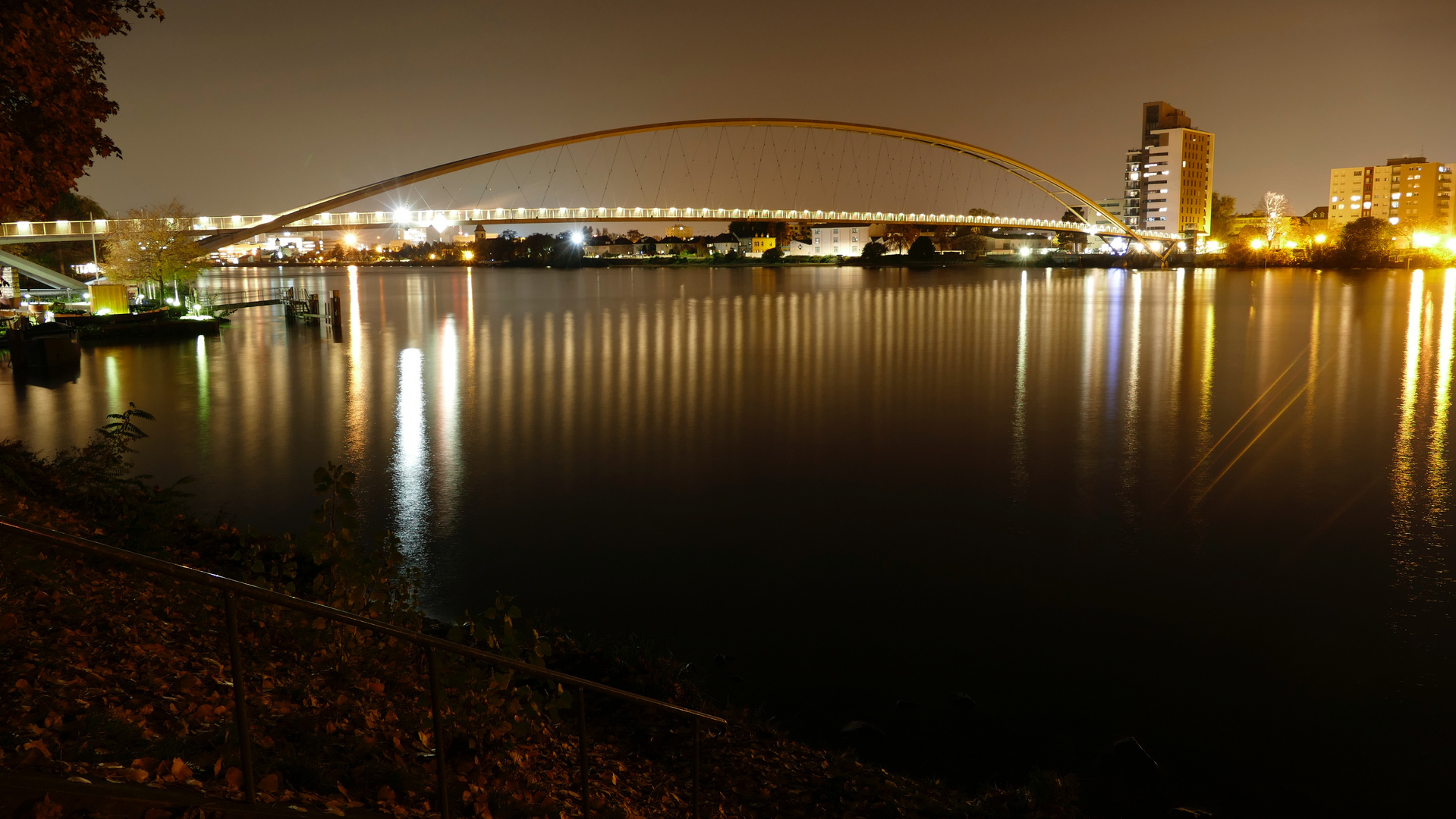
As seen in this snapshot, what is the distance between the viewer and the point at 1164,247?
4906 inches

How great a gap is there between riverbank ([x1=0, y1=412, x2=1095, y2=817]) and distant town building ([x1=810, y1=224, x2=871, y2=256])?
164 m

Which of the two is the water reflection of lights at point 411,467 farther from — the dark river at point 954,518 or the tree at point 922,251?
Answer: the tree at point 922,251

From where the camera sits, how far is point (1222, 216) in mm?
170750

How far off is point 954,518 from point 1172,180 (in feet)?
622

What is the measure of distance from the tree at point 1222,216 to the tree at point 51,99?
183 m

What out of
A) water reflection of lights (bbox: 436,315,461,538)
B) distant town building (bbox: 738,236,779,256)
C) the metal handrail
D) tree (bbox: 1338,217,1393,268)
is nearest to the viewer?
the metal handrail

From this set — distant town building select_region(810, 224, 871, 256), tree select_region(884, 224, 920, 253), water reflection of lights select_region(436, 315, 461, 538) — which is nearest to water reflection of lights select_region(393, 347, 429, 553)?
water reflection of lights select_region(436, 315, 461, 538)

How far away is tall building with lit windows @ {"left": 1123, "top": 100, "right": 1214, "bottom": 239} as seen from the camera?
17688 centimetres

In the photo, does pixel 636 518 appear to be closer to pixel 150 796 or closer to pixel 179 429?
pixel 150 796

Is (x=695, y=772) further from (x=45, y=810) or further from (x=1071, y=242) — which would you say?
(x=1071, y=242)

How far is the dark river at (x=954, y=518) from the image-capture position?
6.93 meters

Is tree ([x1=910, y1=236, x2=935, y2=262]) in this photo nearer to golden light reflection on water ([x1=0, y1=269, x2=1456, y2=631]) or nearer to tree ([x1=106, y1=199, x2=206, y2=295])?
golden light reflection on water ([x1=0, y1=269, x2=1456, y2=631])

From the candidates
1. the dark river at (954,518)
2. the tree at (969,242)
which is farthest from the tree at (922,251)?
the dark river at (954,518)

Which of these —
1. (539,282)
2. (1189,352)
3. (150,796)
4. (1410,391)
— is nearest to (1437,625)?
(150,796)
